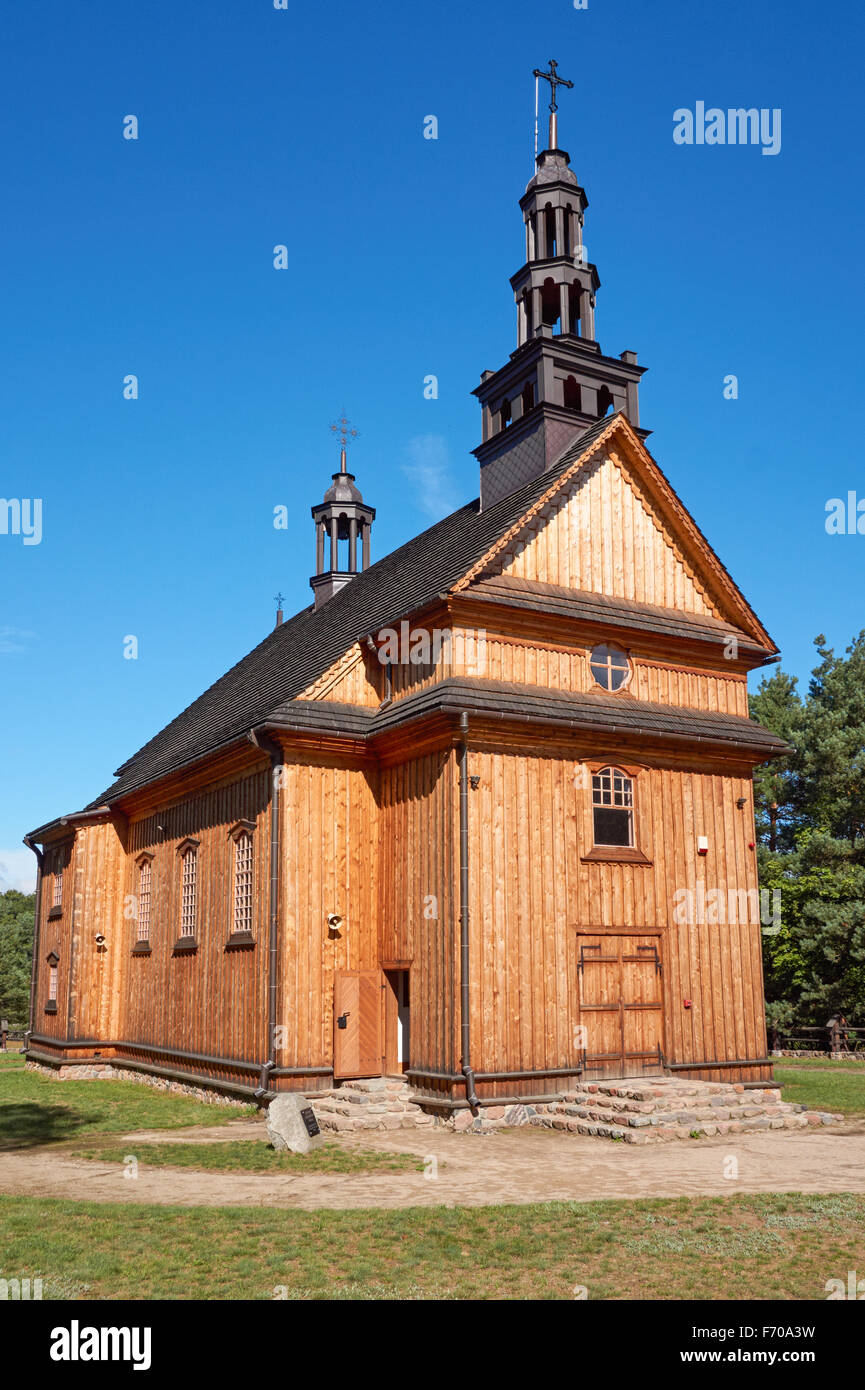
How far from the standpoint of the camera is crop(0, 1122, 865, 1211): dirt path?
1140cm

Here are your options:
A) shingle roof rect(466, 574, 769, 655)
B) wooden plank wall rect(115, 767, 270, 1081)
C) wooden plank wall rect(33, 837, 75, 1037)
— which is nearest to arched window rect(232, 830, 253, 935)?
wooden plank wall rect(115, 767, 270, 1081)

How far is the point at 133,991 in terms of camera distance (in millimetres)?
26391

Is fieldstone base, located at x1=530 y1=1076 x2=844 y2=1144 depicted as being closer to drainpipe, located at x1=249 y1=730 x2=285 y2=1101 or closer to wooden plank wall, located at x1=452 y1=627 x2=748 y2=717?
drainpipe, located at x1=249 y1=730 x2=285 y2=1101

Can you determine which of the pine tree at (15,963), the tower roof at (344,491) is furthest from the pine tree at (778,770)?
the pine tree at (15,963)

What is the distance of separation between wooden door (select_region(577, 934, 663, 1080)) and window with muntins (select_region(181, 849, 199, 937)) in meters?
8.90

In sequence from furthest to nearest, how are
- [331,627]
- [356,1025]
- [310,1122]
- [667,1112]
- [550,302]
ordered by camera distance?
[331,627] → [550,302] → [356,1025] → [667,1112] → [310,1122]

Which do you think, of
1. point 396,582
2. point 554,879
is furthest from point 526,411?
point 554,879

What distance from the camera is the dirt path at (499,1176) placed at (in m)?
11.4

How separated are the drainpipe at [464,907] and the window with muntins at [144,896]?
37.8 feet

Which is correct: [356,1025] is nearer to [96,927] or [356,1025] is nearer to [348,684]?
[348,684]

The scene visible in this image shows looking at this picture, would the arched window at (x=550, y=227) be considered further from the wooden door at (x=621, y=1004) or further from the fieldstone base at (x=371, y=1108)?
the fieldstone base at (x=371, y=1108)

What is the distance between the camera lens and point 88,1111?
1927cm

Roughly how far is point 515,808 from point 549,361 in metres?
9.45

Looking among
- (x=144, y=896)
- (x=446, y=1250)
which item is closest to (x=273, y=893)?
(x=144, y=896)
